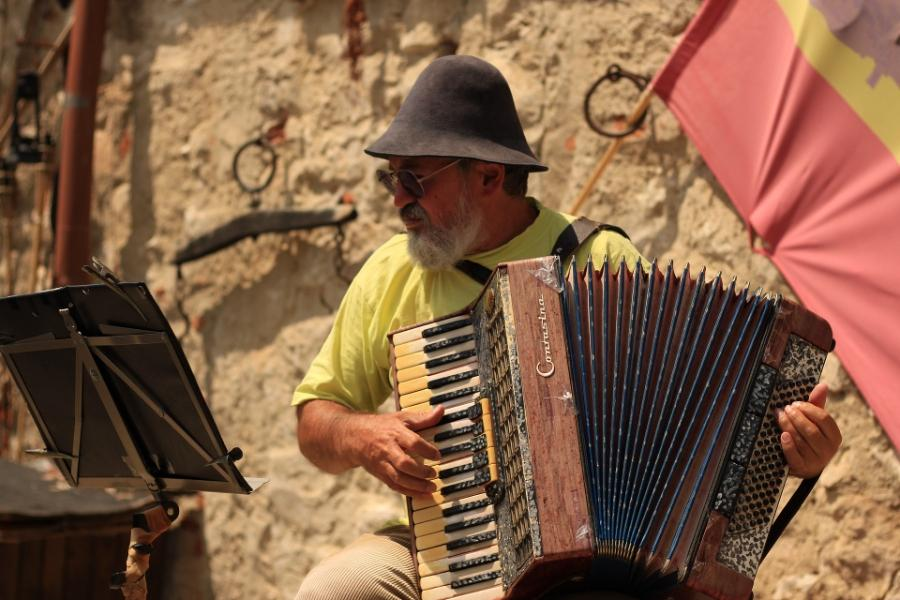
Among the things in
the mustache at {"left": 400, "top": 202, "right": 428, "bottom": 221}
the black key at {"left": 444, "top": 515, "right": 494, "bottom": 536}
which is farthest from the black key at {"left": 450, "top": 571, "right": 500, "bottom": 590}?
the mustache at {"left": 400, "top": 202, "right": 428, "bottom": 221}

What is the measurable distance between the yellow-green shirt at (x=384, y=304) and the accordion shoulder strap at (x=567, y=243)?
2 centimetres

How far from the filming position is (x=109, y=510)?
5156mm

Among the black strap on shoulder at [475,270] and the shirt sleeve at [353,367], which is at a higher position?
the black strap on shoulder at [475,270]

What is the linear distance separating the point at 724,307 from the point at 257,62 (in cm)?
339

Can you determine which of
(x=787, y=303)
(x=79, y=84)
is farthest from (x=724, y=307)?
(x=79, y=84)

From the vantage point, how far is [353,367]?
3240 millimetres

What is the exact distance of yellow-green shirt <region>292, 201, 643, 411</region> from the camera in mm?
3158

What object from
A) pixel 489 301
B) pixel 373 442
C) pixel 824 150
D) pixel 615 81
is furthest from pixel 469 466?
pixel 615 81

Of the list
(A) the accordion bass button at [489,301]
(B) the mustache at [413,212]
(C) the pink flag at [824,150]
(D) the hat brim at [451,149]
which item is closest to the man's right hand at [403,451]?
(A) the accordion bass button at [489,301]

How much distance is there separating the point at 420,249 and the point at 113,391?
0.78 meters

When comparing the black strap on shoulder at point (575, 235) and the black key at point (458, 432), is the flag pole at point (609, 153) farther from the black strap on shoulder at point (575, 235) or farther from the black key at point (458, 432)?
the black key at point (458, 432)

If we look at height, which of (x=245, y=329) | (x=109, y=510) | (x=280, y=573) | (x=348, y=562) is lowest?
(x=280, y=573)

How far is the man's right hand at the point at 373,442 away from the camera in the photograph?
2.72 metres

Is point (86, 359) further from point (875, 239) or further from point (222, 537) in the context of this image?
point (222, 537)
